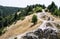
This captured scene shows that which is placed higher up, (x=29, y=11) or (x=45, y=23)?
(x=45, y=23)

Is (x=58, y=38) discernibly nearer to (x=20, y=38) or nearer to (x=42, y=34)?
(x=42, y=34)

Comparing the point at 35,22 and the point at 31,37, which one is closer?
the point at 31,37

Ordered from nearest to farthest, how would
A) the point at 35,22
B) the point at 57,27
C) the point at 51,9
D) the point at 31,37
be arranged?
the point at 31,37 < the point at 57,27 < the point at 35,22 < the point at 51,9

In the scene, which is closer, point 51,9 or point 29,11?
point 51,9

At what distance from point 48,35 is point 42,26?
6022 mm

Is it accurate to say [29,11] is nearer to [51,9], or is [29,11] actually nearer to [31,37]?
[51,9]

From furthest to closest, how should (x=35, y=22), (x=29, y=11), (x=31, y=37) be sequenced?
(x=29, y=11) → (x=35, y=22) → (x=31, y=37)

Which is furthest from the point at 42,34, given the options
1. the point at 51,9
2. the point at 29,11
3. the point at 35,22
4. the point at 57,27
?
the point at 29,11

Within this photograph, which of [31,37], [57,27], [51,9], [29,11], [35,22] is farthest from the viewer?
[29,11]

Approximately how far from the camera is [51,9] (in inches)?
5044

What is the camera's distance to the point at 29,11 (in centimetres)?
14450

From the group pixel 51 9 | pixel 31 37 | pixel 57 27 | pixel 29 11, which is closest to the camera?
pixel 31 37

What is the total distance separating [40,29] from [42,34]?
2184mm

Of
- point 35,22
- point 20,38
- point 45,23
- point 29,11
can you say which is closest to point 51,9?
point 29,11
